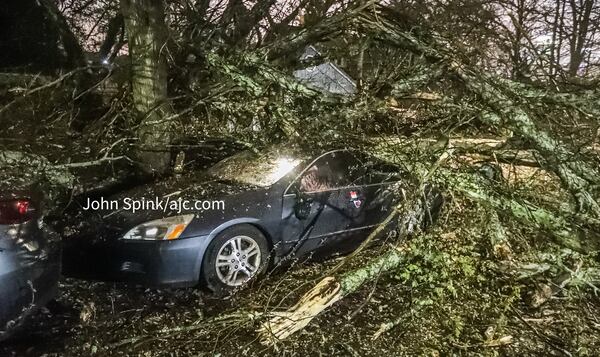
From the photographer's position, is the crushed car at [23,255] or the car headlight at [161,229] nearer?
the crushed car at [23,255]

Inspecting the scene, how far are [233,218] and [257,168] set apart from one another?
839 millimetres

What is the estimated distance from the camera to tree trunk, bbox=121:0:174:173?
21.8ft

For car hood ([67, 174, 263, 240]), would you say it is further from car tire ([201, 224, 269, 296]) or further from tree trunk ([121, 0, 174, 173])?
tree trunk ([121, 0, 174, 173])

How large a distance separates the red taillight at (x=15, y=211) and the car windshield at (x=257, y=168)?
80.6 inches

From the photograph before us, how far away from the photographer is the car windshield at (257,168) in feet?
16.5

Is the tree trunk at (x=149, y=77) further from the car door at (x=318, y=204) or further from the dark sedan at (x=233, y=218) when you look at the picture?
the car door at (x=318, y=204)

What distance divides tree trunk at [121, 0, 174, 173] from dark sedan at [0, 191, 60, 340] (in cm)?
313

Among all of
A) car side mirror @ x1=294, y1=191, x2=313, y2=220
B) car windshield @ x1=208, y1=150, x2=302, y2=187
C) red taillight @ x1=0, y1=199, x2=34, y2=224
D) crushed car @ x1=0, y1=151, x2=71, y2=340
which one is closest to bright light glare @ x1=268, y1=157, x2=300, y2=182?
car windshield @ x1=208, y1=150, x2=302, y2=187

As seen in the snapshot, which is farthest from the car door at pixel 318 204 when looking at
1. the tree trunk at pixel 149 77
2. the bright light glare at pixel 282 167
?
the tree trunk at pixel 149 77

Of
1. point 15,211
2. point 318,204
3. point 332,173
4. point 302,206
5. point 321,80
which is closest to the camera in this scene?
point 15,211

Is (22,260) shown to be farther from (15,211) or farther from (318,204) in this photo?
(318,204)

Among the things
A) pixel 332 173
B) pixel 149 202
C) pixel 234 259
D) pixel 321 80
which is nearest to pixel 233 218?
pixel 234 259

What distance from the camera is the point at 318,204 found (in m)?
5.02

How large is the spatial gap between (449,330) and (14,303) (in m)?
3.01
